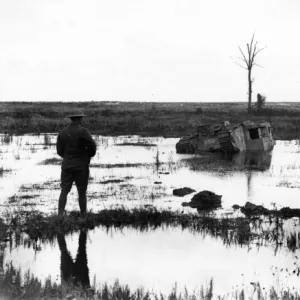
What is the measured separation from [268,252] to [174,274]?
181 cm

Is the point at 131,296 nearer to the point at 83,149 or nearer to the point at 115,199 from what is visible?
the point at 83,149

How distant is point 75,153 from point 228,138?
16040 mm

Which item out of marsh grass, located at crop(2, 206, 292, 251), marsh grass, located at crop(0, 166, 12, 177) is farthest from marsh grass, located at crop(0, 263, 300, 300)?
marsh grass, located at crop(0, 166, 12, 177)

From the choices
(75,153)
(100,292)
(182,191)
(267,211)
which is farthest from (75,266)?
(182,191)

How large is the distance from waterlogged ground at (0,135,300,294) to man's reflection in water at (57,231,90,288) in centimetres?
3

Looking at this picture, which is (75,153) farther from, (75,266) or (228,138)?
(228,138)

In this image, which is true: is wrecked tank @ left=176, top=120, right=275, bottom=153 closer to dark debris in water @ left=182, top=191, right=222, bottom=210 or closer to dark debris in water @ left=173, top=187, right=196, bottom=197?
dark debris in water @ left=173, top=187, right=196, bottom=197

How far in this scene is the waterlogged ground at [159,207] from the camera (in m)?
7.90

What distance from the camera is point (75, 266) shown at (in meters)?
8.24

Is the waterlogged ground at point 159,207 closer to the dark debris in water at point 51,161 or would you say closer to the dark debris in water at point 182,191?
the dark debris in water at point 51,161

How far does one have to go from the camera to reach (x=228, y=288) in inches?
285

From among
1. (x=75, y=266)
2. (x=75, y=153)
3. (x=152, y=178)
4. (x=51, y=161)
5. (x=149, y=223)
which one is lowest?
(x=75, y=266)

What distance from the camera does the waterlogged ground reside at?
7.90 meters

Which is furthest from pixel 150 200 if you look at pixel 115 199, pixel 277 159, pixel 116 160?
pixel 277 159
